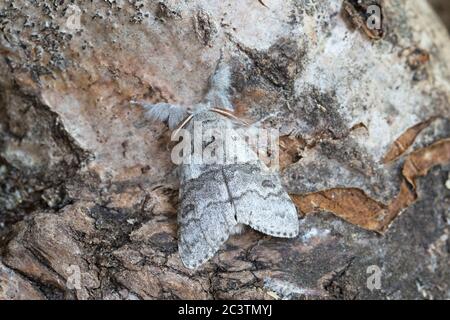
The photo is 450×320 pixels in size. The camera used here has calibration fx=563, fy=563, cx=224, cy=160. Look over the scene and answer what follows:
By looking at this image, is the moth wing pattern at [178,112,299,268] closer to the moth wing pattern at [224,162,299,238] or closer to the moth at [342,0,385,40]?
the moth wing pattern at [224,162,299,238]

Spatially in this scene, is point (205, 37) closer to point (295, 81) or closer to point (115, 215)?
point (295, 81)

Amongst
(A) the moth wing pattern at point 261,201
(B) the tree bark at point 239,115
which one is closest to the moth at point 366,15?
(B) the tree bark at point 239,115

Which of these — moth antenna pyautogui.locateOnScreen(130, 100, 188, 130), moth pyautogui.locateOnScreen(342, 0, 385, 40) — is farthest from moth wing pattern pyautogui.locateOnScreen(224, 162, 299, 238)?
moth pyautogui.locateOnScreen(342, 0, 385, 40)

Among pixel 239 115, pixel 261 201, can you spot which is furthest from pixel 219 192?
pixel 239 115

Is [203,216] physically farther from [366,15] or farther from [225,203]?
[366,15]

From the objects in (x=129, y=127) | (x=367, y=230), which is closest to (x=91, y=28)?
(x=129, y=127)
